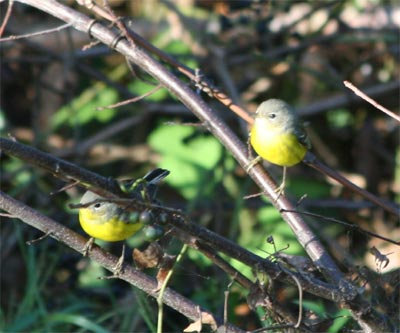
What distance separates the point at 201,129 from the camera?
14.4 feet

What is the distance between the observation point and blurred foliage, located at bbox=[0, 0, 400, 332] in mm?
4125

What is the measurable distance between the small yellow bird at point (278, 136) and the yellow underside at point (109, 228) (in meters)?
0.45

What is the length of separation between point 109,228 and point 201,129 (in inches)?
95.1

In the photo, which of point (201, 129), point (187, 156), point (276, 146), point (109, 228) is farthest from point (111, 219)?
point (187, 156)

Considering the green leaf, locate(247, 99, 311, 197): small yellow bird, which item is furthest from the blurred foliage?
locate(247, 99, 311, 197): small yellow bird

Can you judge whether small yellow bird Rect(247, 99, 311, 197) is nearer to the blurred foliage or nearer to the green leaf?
the blurred foliage

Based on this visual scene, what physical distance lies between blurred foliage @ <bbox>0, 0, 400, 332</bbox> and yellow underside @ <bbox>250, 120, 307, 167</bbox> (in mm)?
1441

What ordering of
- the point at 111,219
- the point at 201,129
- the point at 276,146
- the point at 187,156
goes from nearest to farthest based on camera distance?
the point at 111,219 < the point at 276,146 < the point at 201,129 < the point at 187,156

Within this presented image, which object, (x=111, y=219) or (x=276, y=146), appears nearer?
(x=111, y=219)

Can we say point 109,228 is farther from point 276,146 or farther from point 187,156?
point 187,156

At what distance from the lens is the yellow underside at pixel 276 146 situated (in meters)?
2.31

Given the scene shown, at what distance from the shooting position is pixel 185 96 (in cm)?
238

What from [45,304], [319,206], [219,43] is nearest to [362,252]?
[319,206]

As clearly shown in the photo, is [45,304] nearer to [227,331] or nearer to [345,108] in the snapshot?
[227,331]
